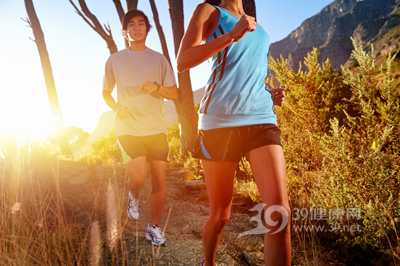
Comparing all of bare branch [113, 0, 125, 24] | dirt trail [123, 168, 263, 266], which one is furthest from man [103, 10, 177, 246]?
bare branch [113, 0, 125, 24]

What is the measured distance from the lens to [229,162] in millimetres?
1752

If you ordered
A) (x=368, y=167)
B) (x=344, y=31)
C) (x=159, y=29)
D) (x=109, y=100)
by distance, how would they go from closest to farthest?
(x=368, y=167)
(x=109, y=100)
(x=159, y=29)
(x=344, y=31)

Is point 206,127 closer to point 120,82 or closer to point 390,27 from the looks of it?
point 120,82

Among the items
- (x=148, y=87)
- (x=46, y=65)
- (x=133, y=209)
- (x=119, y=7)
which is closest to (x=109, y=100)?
(x=148, y=87)

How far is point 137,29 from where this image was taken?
10.3 ft

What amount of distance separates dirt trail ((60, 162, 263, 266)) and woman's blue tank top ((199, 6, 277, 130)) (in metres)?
1.20

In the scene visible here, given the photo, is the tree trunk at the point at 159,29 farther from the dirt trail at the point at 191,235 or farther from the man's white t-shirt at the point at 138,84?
the man's white t-shirt at the point at 138,84

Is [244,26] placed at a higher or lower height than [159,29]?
lower

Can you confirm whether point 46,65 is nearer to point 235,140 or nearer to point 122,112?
point 122,112

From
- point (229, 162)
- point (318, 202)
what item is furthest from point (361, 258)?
point (229, 162)

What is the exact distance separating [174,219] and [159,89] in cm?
203

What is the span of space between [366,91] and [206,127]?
2137 mm

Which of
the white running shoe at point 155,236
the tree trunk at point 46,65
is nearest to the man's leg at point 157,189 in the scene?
the white running shoe at point 155,236

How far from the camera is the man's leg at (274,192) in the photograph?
150 cm
